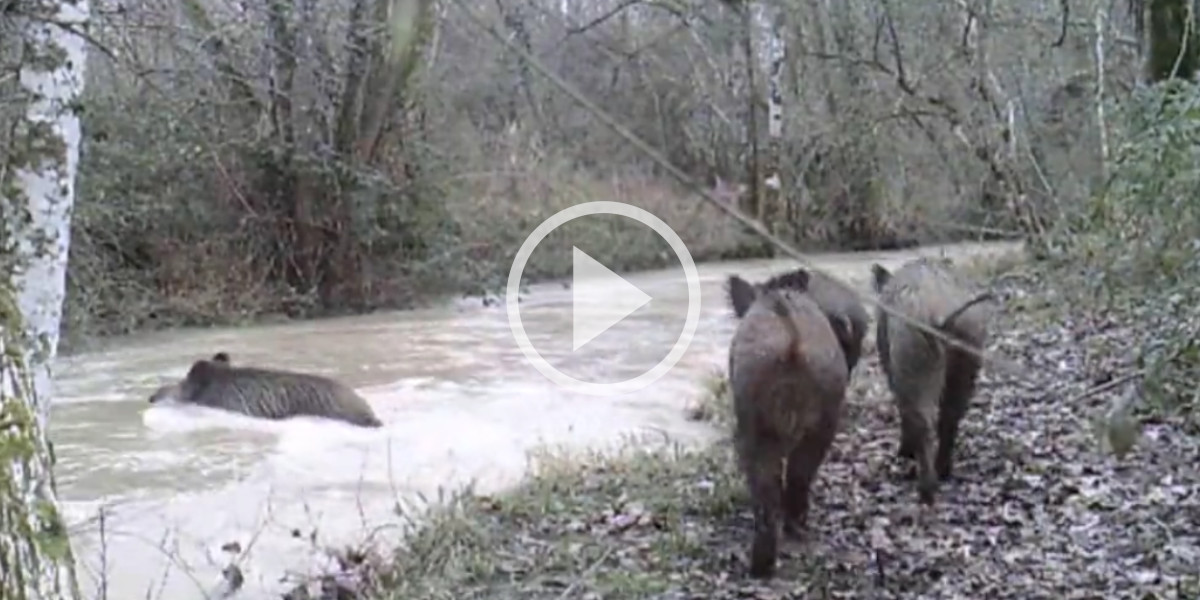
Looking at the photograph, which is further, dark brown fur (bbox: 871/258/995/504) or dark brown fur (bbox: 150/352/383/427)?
dark brown fur (bbox: 150/352/383/427)

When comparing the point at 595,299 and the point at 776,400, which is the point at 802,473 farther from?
the point at 595,299

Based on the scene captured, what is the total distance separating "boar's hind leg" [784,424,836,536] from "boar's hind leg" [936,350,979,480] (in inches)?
43.6

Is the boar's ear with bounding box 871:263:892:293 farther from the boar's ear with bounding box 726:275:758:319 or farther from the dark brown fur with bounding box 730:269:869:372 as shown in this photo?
the boar's ear with bounding box 726:275:758:319

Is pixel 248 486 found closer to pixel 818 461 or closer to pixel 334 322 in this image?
pixel 818 461

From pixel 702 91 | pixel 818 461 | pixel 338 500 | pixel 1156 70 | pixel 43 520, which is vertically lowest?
pixel 338 500

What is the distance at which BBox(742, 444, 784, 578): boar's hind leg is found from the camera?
5680mm

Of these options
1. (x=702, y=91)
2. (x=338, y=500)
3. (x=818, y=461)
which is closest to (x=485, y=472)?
(x=338, y=500)

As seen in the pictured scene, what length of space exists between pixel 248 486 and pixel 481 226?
12.5 metres

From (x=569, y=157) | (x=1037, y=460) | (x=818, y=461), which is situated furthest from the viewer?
(x=569, y=157)

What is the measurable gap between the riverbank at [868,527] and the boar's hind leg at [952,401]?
0.14 meters

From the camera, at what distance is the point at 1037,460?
7.41m

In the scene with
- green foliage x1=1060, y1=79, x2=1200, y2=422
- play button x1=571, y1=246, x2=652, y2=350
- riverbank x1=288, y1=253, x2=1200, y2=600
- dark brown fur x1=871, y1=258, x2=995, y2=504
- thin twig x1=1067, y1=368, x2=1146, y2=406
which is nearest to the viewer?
thin twig x1=1067, y1=368, x2=1146, y2=406

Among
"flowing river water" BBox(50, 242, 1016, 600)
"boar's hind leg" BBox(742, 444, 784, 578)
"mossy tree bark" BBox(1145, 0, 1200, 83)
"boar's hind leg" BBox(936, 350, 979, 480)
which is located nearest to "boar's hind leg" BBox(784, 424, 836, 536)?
"boar's hind leg" BBox(742, 444, 784, 578)

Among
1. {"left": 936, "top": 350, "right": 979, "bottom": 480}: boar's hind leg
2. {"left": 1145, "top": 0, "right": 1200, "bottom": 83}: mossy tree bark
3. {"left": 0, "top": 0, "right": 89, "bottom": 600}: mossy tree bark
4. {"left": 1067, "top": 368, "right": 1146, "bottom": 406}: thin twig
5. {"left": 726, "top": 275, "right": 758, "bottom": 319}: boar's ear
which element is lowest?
{"left": 936, "top": 350, "right": 979, "bottom": 480}: boar's hind leg
